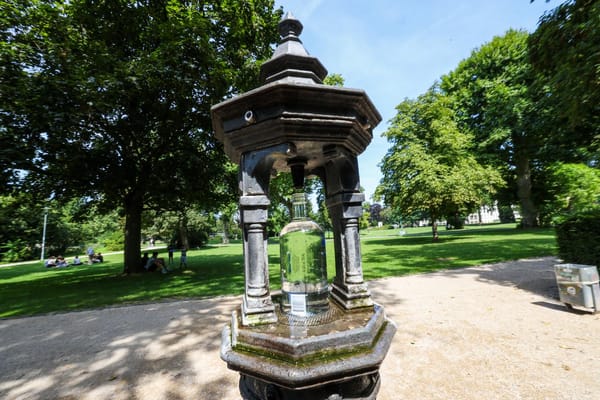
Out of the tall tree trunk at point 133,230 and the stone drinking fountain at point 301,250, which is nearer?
the stone drinking fountain at point 301,250

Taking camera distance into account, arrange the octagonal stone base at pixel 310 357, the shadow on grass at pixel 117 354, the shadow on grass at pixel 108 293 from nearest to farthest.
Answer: the octagonal stone base at pixel 310 357
the shadow on grass at pixel 117 354
the shadow on grass at pixel 108 293

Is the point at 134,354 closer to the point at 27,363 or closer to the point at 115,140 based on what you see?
the point at 27,363

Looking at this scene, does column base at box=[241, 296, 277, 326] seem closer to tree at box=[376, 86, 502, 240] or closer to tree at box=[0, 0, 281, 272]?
tree at box=[0, 0, 281, 272]

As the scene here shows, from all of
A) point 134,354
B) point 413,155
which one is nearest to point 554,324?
point 134,354

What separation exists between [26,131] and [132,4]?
548 cm

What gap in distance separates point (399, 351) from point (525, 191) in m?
28.9

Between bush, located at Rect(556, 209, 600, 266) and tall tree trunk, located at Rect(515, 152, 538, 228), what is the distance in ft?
76.0

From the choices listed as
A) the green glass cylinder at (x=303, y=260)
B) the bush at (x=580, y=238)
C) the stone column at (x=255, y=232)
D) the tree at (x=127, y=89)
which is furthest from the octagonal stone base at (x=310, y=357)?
the tree at (x=127, y=89)

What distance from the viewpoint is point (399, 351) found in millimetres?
3537

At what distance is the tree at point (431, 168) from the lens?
18984 mm

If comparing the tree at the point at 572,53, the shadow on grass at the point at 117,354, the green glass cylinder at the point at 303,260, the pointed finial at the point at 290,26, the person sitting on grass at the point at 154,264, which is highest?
the tree at the point at 572,53

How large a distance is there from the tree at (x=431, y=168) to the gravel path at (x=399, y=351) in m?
13.8

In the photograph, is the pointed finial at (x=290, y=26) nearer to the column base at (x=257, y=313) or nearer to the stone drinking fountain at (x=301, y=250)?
the stone drinking fountain at (x=301, y=250)

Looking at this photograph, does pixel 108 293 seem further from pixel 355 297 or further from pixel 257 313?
pixel 355 297
